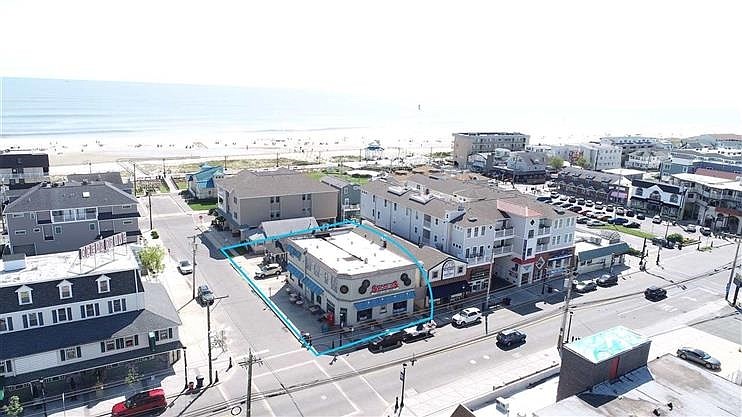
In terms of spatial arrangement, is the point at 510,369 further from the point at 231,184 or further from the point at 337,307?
the point at 231,184

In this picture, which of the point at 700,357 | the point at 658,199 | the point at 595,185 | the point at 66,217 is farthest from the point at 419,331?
the point at 595,185

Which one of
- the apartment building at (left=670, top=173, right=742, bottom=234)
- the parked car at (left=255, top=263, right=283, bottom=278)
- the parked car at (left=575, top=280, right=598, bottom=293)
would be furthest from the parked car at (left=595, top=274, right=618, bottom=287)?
the apartment building at (left=670, top=173, right=742, bottom=234)

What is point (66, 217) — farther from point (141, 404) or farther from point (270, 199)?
point (141, 404)

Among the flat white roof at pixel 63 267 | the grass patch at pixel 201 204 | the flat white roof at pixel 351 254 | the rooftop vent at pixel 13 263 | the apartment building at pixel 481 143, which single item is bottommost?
the grass patch at pixel 201 204

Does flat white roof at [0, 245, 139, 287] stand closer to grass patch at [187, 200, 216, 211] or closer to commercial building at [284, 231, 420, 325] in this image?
commercial building at [284, 231, 420, 325]

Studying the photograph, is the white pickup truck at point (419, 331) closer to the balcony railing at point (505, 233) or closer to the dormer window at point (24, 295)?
the balcony railing at point (505, 233)

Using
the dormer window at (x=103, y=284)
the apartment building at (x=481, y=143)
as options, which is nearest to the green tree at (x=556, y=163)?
the apartment building at (x=481, y=143)

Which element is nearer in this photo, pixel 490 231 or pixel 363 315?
pixel 363 315
